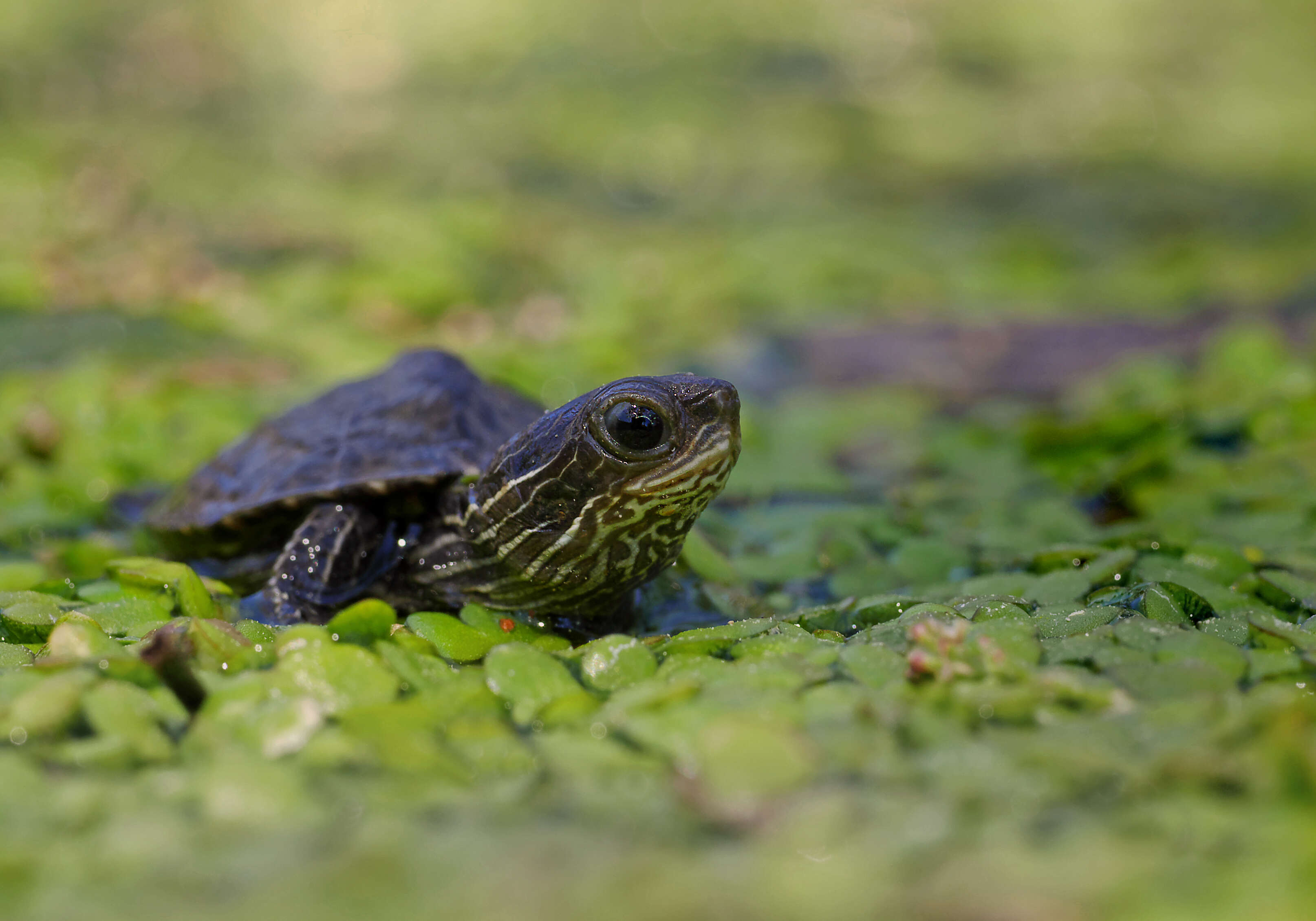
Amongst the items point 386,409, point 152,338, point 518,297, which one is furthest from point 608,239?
point 386,409

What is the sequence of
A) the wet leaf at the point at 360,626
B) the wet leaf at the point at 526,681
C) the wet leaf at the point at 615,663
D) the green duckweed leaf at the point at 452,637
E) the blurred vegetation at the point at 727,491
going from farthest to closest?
1. the green duckweed leaf at the point at 452,637
2. the wet leaf at the point at 360,626
3. the wet leaf at the point at 615,663
4. the wet leaf at the point at 526,681
5. the blurred vegetation at the point at 727,491

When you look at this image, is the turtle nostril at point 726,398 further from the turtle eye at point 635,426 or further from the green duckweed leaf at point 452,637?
the green duckweed leaf at point 452,637

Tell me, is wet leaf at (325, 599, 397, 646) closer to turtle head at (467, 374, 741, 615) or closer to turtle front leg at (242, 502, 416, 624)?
turtle head at (467, 374, 741, 615)

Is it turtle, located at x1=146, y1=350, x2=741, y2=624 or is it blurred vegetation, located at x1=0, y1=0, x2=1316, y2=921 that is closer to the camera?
blurred vegetation, located at x1=0, y1=0, x2=1316, y2=921

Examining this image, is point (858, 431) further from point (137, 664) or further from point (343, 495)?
point (137, 664)

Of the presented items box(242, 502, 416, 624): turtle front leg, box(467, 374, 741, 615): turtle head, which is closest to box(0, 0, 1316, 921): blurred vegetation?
box(242, 502, 416, 624): turtle front leg

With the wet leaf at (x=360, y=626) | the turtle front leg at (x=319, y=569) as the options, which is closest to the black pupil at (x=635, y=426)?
the wet leaf at (x=360, y=626)
